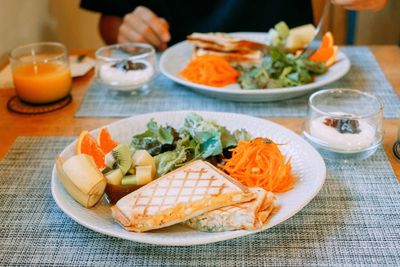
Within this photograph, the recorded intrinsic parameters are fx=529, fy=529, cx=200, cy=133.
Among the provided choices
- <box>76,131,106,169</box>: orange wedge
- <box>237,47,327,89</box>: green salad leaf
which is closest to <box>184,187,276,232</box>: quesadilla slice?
<box>76,131,106,169</box>: orange wedge

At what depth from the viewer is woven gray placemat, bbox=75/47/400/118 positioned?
1.60m

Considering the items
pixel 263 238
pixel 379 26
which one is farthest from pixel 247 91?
pixel 379 26

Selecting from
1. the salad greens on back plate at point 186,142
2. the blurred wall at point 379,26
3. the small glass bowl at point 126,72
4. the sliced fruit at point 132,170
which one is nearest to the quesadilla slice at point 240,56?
the small glass bowl at point 126,72

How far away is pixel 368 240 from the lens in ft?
3.34

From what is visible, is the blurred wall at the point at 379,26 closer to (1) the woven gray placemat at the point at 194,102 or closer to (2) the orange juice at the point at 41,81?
(1) the woven gray placemat at the point at 194,102

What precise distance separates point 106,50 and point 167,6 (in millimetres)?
679

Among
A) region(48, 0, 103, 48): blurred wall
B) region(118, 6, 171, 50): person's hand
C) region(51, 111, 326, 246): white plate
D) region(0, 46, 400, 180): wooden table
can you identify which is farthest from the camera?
region(48, 0, 103, 48): blurred wall

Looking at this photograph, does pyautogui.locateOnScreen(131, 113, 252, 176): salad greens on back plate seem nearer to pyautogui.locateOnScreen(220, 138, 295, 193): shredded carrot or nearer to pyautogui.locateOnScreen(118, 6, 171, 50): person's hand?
pyautogui.locateOnScreen(220, 138, 295, 193): shredded carrot

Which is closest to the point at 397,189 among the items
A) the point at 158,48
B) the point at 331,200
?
the point at 331,200

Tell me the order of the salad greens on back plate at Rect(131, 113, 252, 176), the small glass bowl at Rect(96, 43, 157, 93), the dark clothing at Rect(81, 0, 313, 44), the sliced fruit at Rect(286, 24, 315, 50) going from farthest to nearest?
the dark clothing at Rect(81, 0, 313, 44), the sliced fruit at Rect(286, 24, 315, 50), the small glass bowl at Rect(96, 43, 157, 93), the salad greens on back plate at Rect(131, 113, 252, 176)

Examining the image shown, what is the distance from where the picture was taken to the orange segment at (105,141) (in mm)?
1276

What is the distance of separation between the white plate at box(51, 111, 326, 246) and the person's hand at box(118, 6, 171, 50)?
72 cm

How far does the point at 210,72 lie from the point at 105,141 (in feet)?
1.85

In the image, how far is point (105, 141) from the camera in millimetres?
1289
